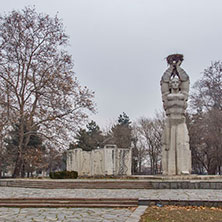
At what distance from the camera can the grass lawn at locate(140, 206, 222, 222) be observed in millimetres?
7031

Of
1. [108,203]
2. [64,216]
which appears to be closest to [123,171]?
[108,203]

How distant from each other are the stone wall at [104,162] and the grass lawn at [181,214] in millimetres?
16659

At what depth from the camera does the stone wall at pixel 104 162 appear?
25.4m

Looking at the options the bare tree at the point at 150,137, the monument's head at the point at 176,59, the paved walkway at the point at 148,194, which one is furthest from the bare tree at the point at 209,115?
the paved walkway at the point at 148,194

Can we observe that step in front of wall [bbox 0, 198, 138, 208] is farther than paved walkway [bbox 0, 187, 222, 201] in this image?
No

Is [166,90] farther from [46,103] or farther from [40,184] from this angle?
[46,103]

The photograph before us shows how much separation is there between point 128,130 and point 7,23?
2554cm

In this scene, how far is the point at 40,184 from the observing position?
15305 mm

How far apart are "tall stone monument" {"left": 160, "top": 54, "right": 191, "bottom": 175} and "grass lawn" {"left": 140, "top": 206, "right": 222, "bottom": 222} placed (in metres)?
7.36

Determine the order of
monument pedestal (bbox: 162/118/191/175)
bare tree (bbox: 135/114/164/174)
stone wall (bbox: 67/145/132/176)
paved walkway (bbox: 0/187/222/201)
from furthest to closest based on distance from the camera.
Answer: bare tree (bbox: 135/114/164/174), stone wall (bbox: 67/145/132/176), monument pedestal (bbox: 162/118/191/175), paved walkway (bbox: 0/187/222/201)

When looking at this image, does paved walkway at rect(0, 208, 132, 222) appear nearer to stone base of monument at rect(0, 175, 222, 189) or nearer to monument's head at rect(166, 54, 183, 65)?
stone base of monument at rect(0, 175, 222, 189)

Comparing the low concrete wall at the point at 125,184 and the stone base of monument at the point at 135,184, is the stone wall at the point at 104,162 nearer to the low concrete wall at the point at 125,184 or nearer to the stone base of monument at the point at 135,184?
the stone base of monument at the point at 135,184

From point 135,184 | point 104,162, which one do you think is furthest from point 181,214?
point 104,162

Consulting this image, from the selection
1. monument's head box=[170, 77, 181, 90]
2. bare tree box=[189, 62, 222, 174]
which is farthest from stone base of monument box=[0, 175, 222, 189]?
bare tree box=[189, 62, 222, 174]
